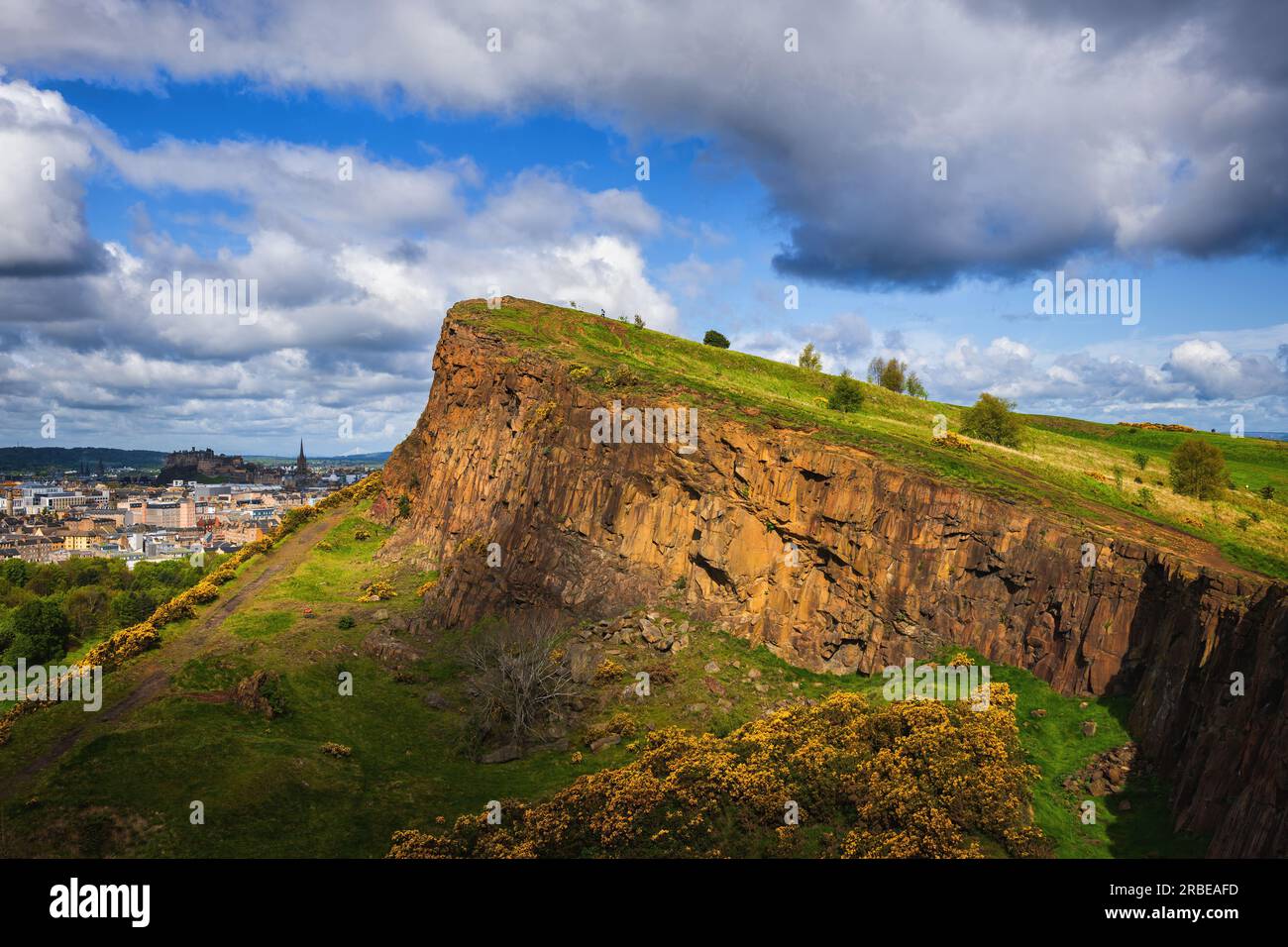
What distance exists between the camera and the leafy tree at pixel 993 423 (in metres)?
57.4

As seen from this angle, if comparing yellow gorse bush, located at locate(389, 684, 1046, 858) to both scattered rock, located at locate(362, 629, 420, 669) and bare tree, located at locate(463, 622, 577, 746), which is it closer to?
bare tree, located at locate(463, 622, 577, 746)

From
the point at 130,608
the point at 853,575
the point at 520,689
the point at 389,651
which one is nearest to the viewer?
the point at 520,689

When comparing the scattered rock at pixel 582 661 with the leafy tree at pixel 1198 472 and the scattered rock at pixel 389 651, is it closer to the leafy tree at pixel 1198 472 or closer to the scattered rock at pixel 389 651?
the scattered rock at pixel 389 651

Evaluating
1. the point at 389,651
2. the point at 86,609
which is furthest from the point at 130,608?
the point at 389,651

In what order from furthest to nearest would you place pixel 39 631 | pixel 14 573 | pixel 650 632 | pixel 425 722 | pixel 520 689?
pixel 14 573, pixel 39 631, pixel 650 632, pixel 425 722, pixel 520 689

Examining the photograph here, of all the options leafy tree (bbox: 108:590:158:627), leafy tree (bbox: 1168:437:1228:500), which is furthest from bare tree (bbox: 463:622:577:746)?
leafy tree (bbox: 108:590:158:627)

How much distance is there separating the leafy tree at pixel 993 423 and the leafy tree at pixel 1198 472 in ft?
43.0

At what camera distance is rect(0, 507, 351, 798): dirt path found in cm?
2816

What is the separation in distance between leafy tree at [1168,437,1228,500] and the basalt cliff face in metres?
19.5

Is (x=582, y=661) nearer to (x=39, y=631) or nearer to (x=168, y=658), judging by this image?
(x=168, y=658)

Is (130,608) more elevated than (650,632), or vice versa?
(650,632)

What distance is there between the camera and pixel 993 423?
5750cm

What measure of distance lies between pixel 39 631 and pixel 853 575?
74.0m
